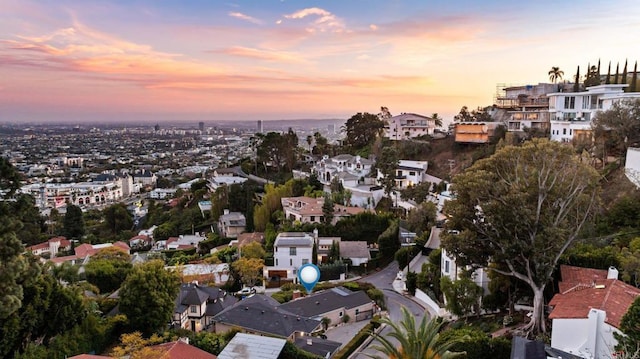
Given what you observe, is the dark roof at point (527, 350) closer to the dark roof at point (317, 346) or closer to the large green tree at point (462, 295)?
the large green tree at point (462, 295)

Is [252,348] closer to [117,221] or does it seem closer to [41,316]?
[41,316]

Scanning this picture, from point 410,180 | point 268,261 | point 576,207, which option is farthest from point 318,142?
point 576,207

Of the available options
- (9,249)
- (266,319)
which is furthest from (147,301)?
(9,249)

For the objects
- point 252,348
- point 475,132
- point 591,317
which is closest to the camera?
point 591,317

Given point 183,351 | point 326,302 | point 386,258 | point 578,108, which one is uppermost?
point 578,108

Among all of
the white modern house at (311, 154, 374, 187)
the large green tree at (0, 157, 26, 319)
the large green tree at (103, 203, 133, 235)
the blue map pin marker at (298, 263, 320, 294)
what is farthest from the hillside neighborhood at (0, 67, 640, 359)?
the large green tree at (103, 203, 133, 235)

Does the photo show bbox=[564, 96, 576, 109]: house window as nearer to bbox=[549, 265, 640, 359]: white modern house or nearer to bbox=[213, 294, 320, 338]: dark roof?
bbox=[549, 265, 640, 359]: white modern house
